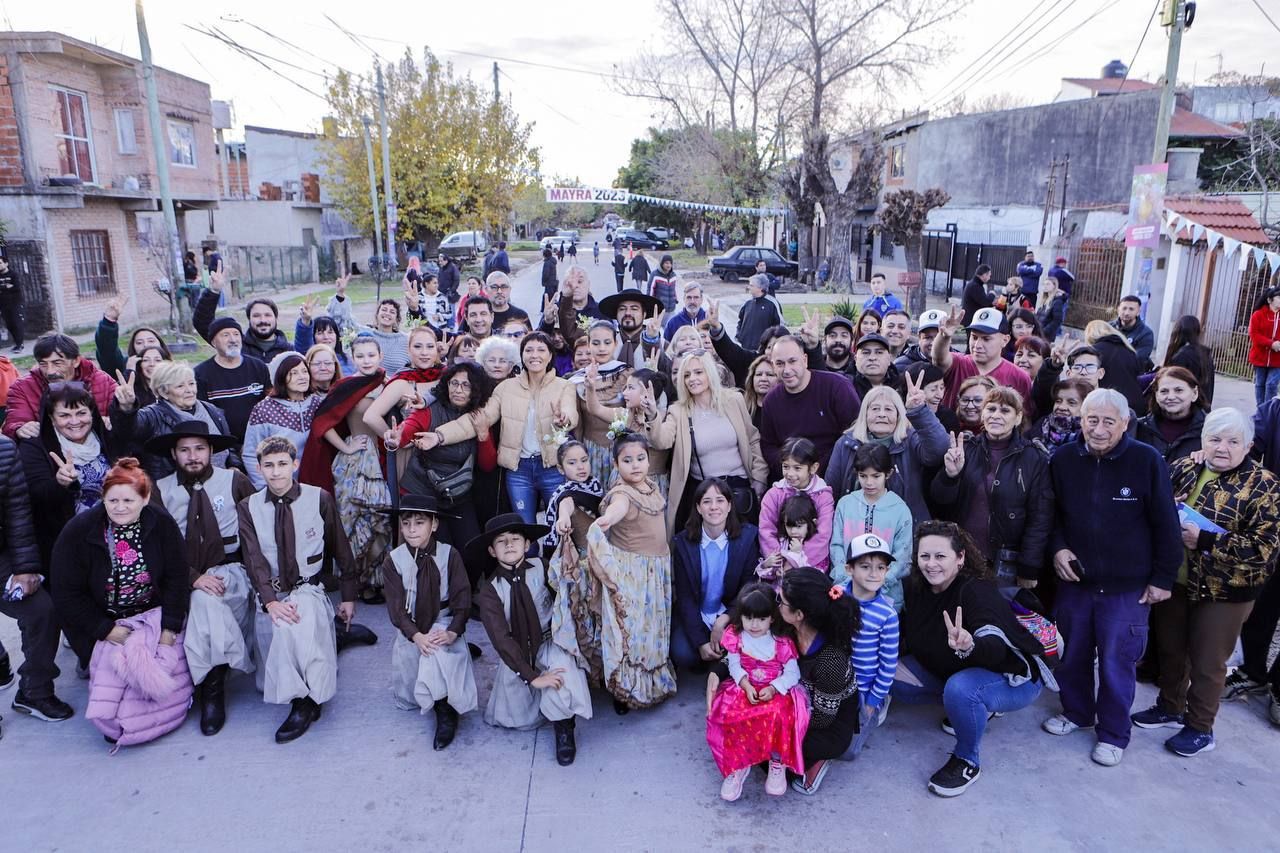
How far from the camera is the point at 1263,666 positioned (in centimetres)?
441

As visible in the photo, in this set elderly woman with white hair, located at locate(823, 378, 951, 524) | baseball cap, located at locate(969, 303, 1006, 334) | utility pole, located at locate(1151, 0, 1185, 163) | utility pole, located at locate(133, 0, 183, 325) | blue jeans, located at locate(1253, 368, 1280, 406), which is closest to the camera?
elderly woman with white hair, located at locate(823, 378, 951, 524)

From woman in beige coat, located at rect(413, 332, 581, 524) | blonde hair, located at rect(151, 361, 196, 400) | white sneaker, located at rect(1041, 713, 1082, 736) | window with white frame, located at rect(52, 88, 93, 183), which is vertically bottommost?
white sneaker, located at rect(1041, 713, 1082, 736)

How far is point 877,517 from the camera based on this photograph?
4273mm

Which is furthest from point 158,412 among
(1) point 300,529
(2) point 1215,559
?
(2) point 1215,559

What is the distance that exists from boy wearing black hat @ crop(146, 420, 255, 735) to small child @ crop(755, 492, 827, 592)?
282 cm

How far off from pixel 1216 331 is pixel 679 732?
515 inches

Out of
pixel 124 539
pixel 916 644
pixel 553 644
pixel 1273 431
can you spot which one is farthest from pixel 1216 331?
pixel 124 539

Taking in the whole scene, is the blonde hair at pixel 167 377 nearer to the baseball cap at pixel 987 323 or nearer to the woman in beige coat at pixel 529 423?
the woman in beige coat at pixel 529 423

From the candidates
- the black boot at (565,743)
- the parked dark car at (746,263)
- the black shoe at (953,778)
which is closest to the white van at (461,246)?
the parked dark car at (746,263)

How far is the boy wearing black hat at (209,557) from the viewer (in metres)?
4.24

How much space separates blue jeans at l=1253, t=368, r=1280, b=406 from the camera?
28.2ft

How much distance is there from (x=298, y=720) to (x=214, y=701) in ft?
1.61

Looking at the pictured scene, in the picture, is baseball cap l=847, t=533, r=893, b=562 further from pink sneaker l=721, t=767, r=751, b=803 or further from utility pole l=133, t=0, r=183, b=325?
utility pole l=133, t=0, r=183, b=325

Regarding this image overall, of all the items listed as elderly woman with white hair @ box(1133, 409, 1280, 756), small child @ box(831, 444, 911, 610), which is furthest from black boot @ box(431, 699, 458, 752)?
elderly woman with white hair @ box(1133, 409, 1280, 756)
